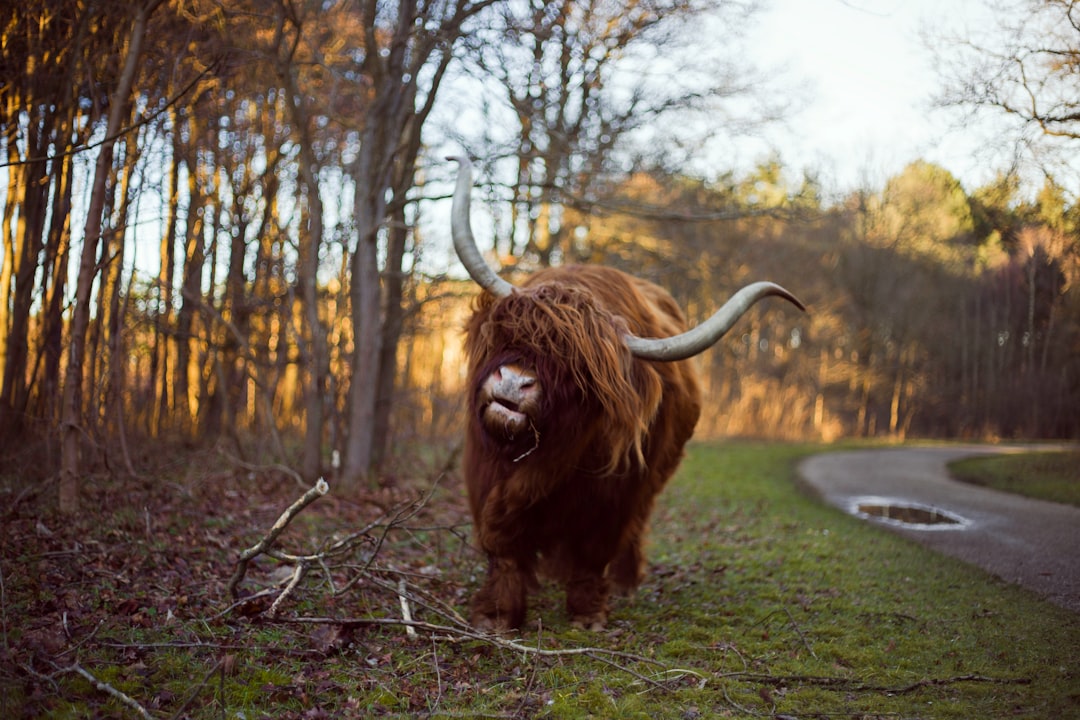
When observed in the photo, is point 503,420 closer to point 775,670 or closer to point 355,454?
point 775,670

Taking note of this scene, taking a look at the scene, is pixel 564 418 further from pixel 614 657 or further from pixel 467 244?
pixel 467 244

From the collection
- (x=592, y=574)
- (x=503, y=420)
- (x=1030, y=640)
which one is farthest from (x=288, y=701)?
(x=1030, y=640)

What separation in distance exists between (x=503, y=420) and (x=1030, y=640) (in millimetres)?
2527

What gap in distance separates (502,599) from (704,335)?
5.75ft

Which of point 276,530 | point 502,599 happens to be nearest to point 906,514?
point 502,599

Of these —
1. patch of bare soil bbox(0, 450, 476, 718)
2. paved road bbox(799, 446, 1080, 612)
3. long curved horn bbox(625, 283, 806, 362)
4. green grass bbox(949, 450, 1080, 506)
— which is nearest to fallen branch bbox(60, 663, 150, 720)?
patch of bare soil bbox(0, 450, 476, 718)

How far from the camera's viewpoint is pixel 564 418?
4172 millimetres

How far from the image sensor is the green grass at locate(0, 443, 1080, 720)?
312 centimetres

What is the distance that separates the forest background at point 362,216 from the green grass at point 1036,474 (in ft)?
0.57

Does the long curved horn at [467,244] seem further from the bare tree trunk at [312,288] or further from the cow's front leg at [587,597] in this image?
the bare tree trunk at [312,288]

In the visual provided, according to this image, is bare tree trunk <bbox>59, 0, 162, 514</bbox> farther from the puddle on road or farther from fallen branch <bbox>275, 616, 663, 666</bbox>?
the puddle on road

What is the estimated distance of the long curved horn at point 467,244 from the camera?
4.69 m

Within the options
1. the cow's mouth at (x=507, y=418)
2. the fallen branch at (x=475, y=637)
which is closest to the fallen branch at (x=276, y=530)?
the fallen branch at (x=475, y=637)

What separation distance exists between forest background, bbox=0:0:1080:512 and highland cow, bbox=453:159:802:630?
5.29 ft
